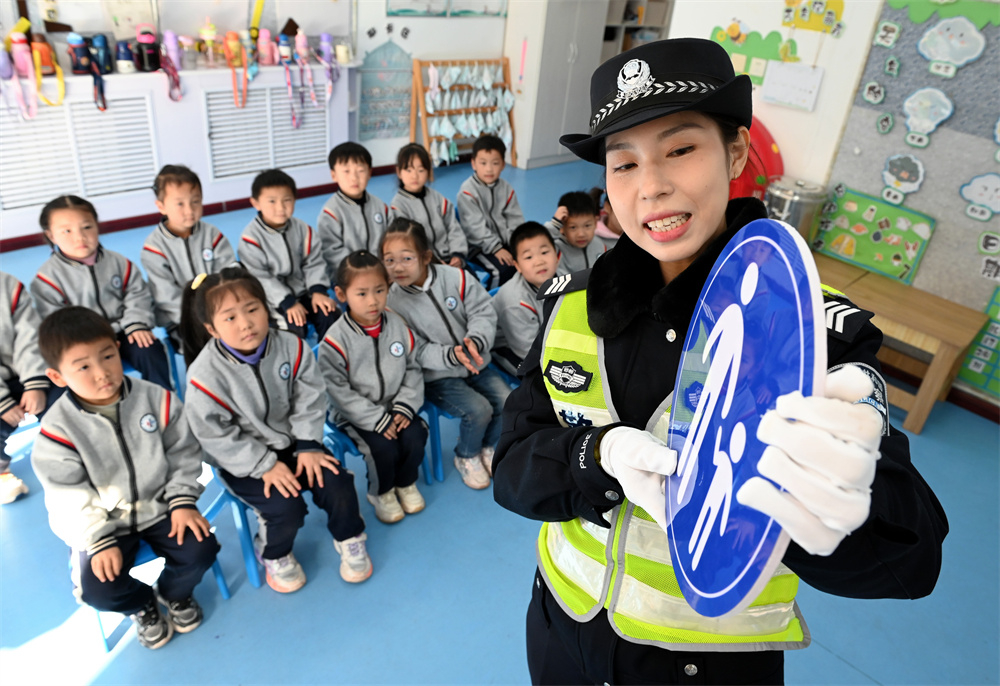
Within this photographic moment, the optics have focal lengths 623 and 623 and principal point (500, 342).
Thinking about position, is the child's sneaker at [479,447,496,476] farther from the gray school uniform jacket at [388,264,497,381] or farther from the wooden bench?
the wooden bench

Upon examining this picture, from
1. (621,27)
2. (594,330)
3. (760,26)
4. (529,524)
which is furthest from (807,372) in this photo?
(621,27)

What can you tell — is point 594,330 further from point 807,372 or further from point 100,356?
point 100,356

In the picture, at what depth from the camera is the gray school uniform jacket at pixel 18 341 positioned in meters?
2.27

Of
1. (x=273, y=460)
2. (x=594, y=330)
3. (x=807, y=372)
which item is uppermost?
(x=807, y=372)

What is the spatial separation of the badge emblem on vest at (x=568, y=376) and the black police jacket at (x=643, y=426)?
0.11ft

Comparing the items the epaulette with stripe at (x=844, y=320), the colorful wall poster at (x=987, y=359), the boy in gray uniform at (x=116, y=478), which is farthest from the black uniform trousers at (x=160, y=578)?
the colorful wall poster at (x=987, y=359)

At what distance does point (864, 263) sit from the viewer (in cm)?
356

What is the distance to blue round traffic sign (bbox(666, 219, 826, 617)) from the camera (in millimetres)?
473

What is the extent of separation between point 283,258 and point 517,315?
4.20ft

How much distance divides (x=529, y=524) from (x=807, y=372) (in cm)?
204

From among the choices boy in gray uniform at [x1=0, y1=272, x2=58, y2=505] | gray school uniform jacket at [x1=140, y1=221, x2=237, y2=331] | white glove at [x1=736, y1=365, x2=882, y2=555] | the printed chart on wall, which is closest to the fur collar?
white glove at [x1=736, y1=365, x2=882, y2=555]

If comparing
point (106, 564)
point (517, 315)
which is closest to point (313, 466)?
point (106, 564)

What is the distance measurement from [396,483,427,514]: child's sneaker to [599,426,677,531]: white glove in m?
1.80

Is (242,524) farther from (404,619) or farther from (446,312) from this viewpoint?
(446,312)
